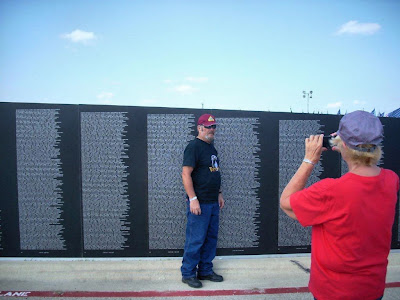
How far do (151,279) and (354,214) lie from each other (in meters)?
2.74

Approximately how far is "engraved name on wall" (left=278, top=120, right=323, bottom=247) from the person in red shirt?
258 cm

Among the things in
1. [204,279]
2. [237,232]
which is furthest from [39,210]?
[237,232]

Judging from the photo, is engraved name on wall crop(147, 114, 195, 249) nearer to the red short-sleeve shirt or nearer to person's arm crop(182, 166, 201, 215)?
person's arm crop(182, 166, 201, 215)

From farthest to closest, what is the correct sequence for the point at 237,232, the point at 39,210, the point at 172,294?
1. the point at 237,232
2. the point at 39,210
3. the point at 172,294

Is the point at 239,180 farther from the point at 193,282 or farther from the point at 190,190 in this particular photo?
the point at 193,282

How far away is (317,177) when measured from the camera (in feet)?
13.7

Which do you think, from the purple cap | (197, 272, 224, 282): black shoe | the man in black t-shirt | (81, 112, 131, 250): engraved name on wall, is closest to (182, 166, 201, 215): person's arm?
the man in black t-shirt

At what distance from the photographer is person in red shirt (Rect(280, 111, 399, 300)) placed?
1323mm

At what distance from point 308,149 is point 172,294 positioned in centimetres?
232

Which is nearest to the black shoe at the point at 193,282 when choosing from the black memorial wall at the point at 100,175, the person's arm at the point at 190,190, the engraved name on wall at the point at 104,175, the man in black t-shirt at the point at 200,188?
the man in black t-shirt at the point at 200,188

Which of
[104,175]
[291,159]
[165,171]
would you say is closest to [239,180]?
[291,159]

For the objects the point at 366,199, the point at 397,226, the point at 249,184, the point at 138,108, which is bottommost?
the point at 397,226

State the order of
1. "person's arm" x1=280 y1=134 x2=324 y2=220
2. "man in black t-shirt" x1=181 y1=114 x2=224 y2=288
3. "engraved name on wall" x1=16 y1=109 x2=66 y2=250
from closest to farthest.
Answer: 1. "person's arm" x1=280 y1=134 x2=324 y2=220
2. "man in black t-shirt" x1=181 y1=114 x2=224 y2=288
3. "engraved name on wall" x1=16 y1=109 x2=66 y2=250

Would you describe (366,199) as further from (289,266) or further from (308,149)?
(289,266)
